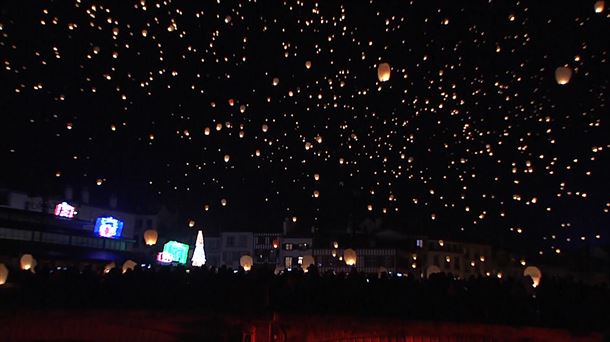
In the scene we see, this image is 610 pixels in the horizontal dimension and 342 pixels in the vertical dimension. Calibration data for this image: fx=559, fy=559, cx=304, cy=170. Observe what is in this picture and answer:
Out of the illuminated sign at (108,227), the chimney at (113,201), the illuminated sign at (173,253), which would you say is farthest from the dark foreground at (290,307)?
the chimney at (113,201)

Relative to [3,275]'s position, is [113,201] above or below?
above

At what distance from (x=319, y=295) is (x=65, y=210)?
25418 mm

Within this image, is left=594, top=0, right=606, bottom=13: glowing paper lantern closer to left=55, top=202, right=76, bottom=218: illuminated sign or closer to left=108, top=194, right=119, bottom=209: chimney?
left=55, top=202, right=76, bottom=218: illuminated sign

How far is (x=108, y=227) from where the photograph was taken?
33.8m

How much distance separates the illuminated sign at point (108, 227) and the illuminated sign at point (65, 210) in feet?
6.96

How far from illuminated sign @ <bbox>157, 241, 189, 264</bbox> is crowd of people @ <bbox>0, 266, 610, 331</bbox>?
26717 mm

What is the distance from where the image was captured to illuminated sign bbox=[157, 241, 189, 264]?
3631 cm

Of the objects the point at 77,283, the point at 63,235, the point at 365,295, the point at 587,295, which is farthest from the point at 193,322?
the point at 63,235

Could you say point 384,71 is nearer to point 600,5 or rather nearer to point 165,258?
point 600,5

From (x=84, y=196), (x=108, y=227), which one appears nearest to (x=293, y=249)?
(x=108, y=227)

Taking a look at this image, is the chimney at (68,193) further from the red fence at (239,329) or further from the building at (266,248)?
the red fence at (239,329)

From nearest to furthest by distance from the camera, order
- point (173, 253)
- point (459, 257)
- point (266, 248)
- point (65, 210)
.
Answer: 1. point (65, 210)
2. point (173, 253)
3. point (266, 248)
4. point (459, 257)

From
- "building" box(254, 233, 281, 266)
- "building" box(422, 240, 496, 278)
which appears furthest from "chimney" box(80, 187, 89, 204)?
"building" box(422, 240, 496, 278)

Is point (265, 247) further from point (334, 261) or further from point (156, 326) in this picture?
point (156, 326)
